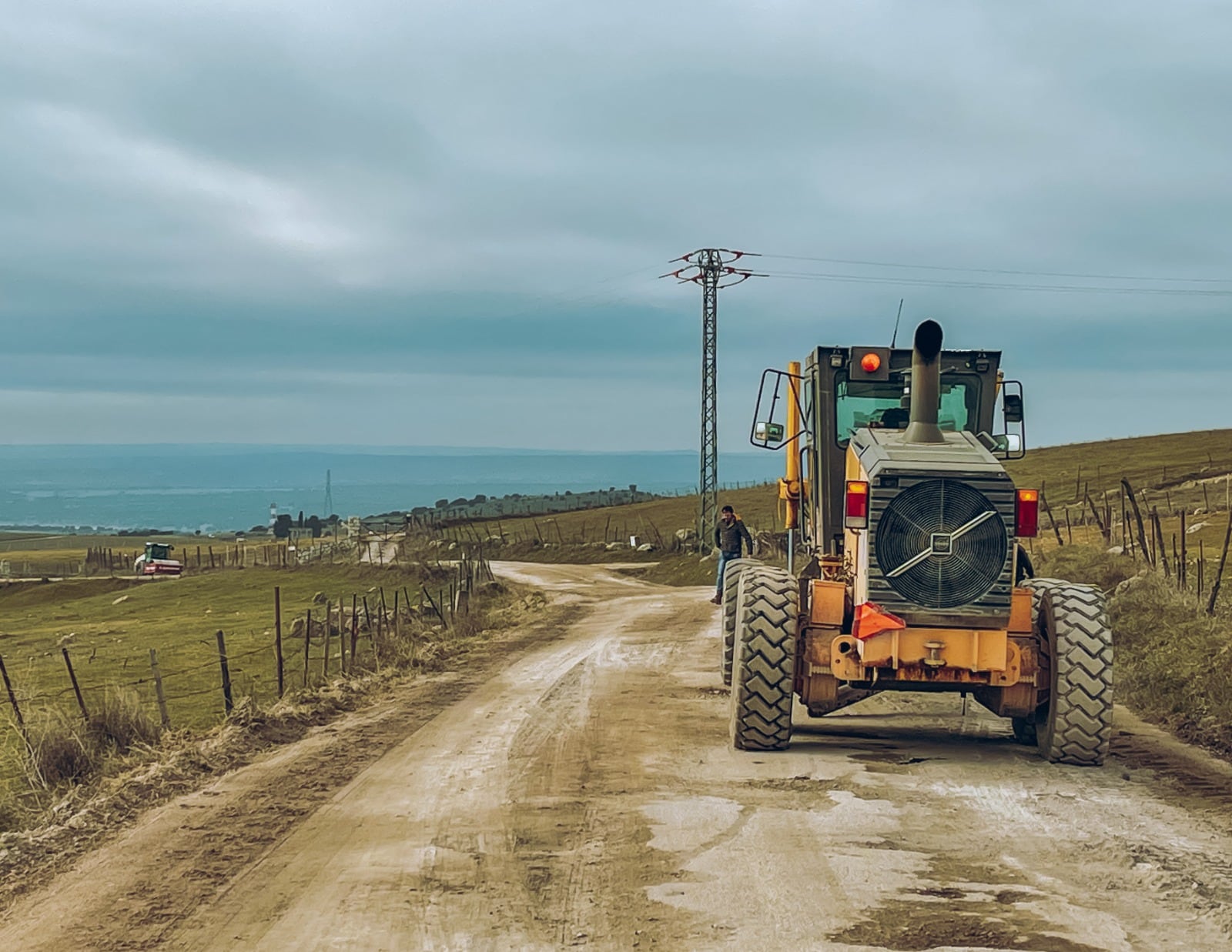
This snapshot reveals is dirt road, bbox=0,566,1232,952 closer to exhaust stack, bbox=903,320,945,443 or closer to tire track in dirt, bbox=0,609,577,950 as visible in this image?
tire track in dirt, bbox=0,609,577,950

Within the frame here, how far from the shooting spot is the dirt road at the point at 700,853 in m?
6.81

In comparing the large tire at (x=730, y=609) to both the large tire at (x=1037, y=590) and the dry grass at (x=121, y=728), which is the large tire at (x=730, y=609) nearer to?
the large tire at (x=1037, y=590)

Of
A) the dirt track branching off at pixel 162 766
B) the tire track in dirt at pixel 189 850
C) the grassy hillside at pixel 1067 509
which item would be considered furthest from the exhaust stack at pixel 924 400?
the grassy hillside at pixel 1067 509

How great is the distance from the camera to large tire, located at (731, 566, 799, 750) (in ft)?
36.8

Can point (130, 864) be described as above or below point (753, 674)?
below

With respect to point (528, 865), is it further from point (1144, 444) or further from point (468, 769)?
point (1144, 444)

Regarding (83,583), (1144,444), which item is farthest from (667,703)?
(1144,444)

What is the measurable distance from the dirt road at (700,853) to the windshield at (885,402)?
10.2 feet

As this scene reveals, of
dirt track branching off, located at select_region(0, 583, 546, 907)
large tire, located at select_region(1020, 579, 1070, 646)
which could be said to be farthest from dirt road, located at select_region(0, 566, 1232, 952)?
large tire, located at select_region(1020, 579, 1070, 646)

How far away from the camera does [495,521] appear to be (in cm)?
8688

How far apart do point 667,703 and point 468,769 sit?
4.14 metres

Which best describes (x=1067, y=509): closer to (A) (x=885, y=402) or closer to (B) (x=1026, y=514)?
(A) (x=885, y=402)

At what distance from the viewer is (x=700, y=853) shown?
8.18 meters

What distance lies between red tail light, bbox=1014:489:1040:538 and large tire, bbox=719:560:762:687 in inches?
177
